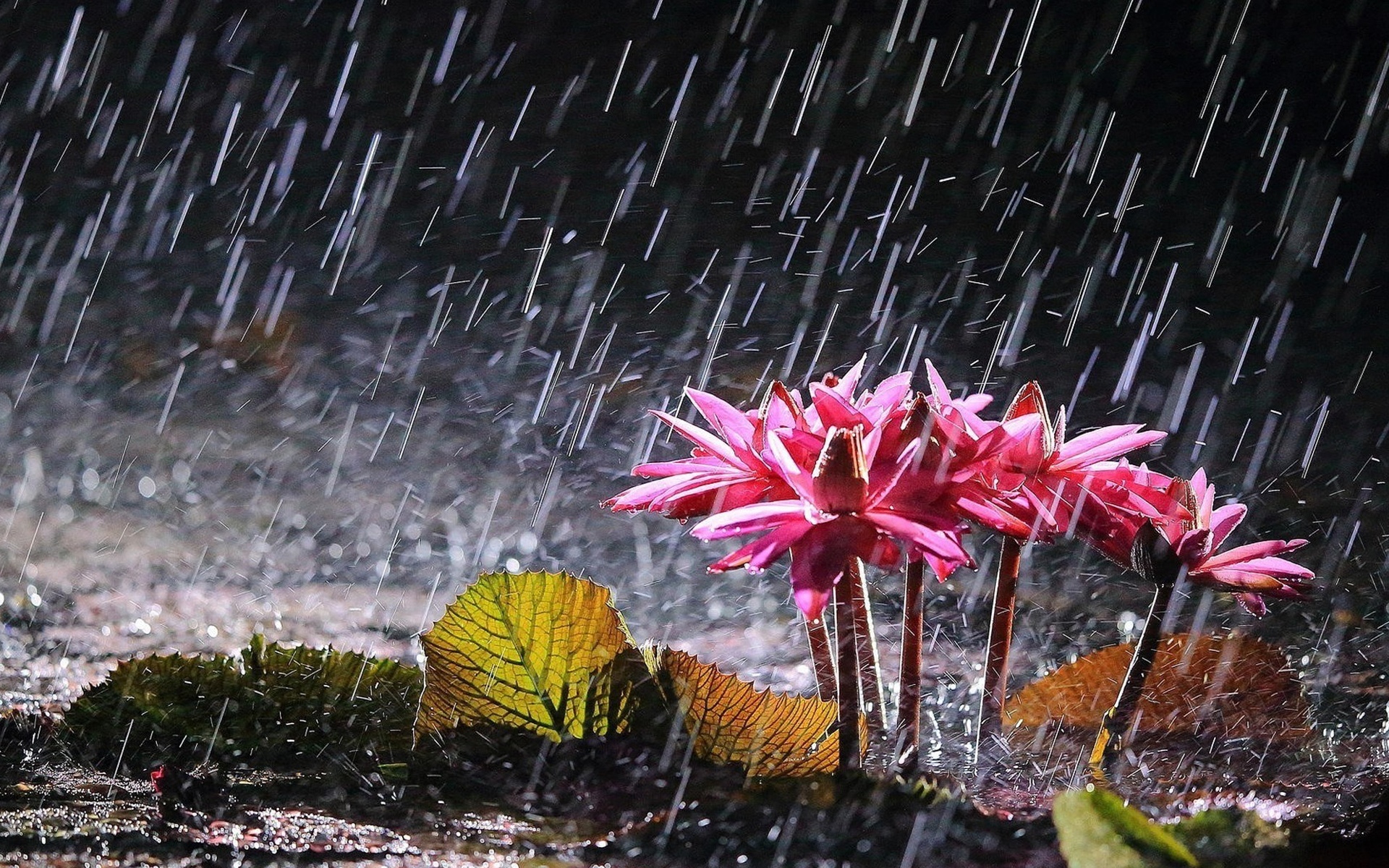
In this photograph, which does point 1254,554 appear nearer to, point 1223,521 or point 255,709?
point 1223,521

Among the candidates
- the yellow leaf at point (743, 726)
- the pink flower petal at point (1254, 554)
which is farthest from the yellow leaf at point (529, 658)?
the pink flower petal at point (1254, 554)

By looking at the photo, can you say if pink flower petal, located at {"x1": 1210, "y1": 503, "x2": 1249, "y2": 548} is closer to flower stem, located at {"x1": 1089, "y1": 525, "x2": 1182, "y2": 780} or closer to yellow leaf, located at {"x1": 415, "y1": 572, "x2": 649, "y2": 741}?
flower stem, located at {"x1": 1089, "y1": 525, "x2": 1182, "y2": 780}

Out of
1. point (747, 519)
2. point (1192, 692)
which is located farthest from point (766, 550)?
point (1192, 692)

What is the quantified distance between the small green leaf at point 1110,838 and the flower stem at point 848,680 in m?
0.06

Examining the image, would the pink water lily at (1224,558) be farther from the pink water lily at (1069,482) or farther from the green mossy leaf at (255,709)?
the green mossy leaf at (255,709)

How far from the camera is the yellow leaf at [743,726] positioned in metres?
0.20

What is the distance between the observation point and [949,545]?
18 cm

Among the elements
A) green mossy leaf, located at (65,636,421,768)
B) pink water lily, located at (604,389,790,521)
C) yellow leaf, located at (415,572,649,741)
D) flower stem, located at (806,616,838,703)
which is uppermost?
pink water lily, located at (604,389,790,521)

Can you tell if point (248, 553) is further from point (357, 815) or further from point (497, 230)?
point (497, 230)

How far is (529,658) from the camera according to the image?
213mm

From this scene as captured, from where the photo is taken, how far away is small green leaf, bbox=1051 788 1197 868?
0.15 meters

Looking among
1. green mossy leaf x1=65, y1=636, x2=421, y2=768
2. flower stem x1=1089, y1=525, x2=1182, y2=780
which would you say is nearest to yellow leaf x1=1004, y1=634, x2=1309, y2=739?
flower stem x1=1089, y1=525, x2=1182, y2=780

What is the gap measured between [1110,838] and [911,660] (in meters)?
0.07

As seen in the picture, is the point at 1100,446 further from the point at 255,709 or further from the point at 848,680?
the point at 255,709
